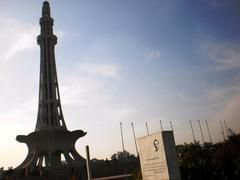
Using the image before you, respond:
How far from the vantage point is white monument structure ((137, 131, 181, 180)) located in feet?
33.9

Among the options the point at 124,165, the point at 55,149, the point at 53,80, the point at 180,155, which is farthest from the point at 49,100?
the point at 180,155

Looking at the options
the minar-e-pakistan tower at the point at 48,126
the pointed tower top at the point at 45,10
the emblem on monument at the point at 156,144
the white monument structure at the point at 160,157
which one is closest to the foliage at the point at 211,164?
the white monument structure at the point at 160,157

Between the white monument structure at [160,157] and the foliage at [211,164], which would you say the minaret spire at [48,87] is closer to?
the foliage at [211,164]

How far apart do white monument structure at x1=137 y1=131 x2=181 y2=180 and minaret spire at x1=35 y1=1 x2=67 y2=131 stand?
36550mm

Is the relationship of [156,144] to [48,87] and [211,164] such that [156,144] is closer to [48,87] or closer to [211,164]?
[211,164]

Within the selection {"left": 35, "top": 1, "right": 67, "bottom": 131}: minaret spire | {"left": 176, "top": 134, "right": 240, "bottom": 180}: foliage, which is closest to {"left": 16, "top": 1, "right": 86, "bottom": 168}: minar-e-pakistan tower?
{"left": 35, "top": 1, "right": 67, "bottom": 131}: minaret spire

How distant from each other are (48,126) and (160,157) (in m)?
37.5

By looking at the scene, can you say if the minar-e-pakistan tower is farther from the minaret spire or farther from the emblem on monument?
the emblem on monument

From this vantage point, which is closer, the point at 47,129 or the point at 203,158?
the point at 203,158

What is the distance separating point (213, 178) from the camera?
14930 millimetres

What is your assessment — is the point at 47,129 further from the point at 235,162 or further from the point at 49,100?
the point at 235,162

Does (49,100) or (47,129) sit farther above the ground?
(49,100)

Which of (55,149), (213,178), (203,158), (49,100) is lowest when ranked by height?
(213,178)

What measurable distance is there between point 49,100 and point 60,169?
20.5 meters
